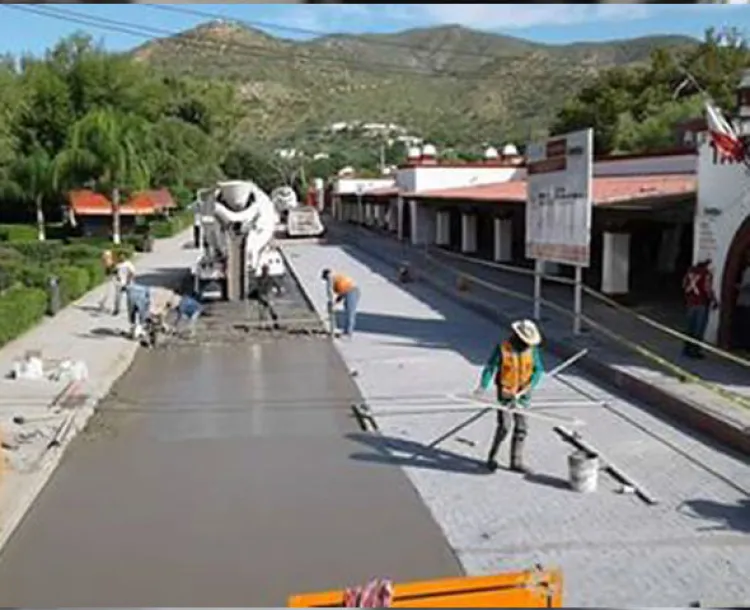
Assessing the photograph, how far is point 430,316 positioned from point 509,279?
23.9 ft

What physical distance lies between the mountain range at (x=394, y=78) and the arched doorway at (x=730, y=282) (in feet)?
374

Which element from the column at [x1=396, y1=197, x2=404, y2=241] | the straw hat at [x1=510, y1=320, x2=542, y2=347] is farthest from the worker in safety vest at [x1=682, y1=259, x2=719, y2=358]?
the column at [x1=396, y1=197, x2=404, y2=241]

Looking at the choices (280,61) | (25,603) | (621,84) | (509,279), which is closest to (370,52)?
(280,61)

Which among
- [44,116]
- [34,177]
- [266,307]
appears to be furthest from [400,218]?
[266,307]

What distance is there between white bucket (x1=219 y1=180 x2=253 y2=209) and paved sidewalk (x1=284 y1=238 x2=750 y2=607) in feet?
31.7

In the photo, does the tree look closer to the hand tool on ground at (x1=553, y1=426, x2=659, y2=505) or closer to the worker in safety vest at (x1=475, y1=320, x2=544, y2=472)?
the hand tool on ground at (x1=553, y1=426, x2=659, y2=505)

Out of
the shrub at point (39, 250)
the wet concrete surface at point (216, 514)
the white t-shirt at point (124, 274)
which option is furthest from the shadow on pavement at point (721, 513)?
the shrub at point (39, 250)

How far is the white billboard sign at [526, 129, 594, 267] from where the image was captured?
1895 cm

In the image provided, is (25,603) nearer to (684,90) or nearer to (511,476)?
(511,476)

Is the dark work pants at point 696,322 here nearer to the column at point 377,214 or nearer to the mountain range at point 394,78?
the column at point 377,214

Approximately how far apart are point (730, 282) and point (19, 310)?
13538 millimetres

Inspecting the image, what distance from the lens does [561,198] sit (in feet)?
65.2

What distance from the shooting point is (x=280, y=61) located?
177 meters

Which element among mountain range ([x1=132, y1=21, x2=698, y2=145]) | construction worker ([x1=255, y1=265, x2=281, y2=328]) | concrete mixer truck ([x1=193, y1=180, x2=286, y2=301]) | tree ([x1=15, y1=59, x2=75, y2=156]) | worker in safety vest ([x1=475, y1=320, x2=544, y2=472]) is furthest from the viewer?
mountain range ([x1=132, y1=21, x2=698, y2=145])
